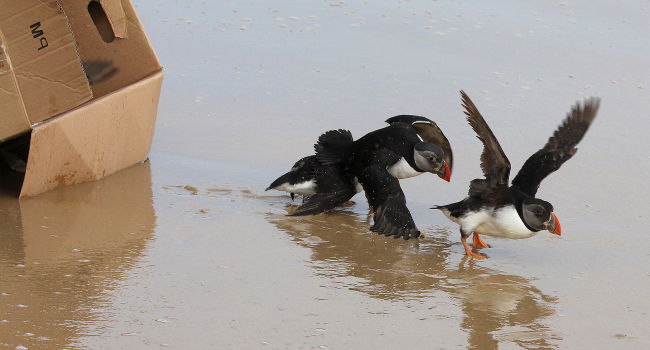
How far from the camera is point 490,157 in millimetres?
4688

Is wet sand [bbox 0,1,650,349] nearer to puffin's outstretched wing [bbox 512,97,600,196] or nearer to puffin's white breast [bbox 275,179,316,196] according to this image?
puffin's white breast [bbox 275,179,316,196]

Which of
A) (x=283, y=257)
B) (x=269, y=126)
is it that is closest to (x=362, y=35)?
(x=269, y=126)

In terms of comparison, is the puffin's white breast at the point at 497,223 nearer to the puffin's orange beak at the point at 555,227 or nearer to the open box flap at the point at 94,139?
the puffin's orange beak at the point at 555,227

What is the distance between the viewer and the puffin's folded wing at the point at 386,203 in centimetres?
448

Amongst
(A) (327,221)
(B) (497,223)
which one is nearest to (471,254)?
(B) (497,223)

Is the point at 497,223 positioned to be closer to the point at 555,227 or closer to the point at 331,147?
the point at 555,227

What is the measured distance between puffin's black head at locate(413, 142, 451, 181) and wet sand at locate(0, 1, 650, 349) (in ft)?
1.07

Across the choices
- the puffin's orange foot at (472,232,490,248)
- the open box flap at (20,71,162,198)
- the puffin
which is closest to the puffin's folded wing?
the puffin

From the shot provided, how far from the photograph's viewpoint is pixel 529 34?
8.88m

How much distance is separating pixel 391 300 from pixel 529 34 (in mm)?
5657

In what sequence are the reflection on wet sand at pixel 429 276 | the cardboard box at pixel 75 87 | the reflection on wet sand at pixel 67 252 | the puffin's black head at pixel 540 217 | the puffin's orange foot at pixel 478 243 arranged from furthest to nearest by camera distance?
the puffin's orange foot at pixel 478 243, the cardboard box at pixel 75 87, the puffin's black head at pixel 540 217, the reflection on wet sand at pixel 429 276, the reflection on wet sand at pixel 67 252

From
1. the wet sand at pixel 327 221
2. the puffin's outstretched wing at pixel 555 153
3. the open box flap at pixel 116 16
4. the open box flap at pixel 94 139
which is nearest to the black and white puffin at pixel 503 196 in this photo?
the puffin's outstretched wing at pixel 555 153

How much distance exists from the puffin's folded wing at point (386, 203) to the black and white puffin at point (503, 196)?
335 mm

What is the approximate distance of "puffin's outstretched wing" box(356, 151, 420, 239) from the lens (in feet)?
14.7
